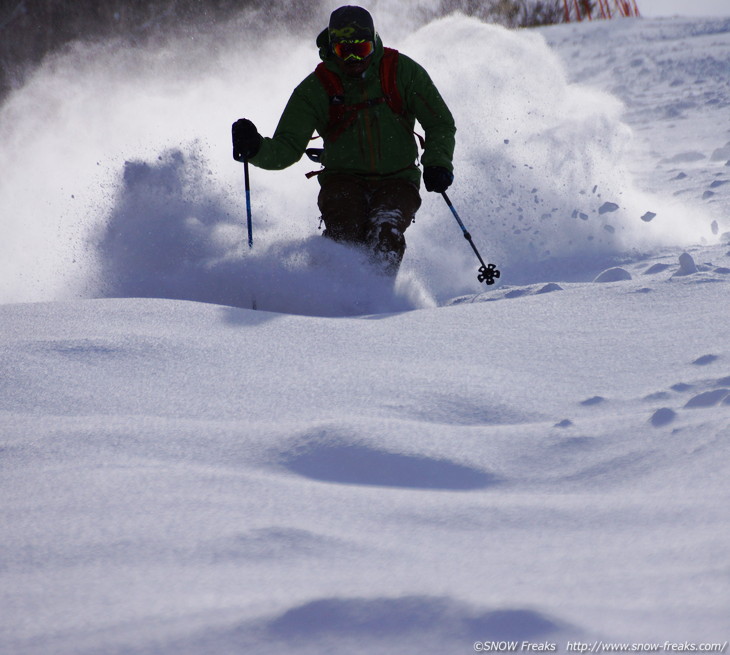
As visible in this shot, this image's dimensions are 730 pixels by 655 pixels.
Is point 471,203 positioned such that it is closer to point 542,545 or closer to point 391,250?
point 391,250

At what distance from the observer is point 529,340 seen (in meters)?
3.06

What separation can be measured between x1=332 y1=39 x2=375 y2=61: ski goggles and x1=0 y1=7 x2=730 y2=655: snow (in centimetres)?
91

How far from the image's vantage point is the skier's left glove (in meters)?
4.62

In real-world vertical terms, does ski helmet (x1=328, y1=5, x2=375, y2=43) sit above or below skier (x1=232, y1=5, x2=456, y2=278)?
above

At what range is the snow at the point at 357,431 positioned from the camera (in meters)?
1.32

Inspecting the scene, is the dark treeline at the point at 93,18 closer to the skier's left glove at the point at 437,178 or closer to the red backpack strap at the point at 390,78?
the red backpack strap at the point at 390,78

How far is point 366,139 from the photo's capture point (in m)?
4.70

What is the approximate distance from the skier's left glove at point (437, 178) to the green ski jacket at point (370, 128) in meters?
0.05

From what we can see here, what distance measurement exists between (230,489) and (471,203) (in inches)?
188

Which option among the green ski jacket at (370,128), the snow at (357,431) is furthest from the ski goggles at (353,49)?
the snow at (357,431)

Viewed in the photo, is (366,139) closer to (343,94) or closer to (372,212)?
(343,94)

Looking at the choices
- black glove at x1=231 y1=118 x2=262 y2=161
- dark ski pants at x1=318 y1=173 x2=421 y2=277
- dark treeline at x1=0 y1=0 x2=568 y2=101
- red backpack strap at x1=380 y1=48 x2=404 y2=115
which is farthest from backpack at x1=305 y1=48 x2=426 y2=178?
dark treeline at x1=0 y1=0 x2=568 y2=101

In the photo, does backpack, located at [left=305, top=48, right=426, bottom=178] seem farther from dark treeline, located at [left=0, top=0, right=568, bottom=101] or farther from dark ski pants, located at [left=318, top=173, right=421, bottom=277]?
dark treeline, located at [left=0, top=0, right=568, bottom=101]

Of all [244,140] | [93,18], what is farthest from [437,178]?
[93,18]
